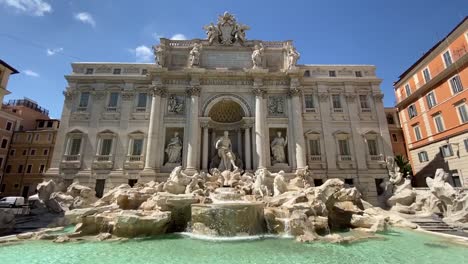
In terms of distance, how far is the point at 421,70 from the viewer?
21.7 m

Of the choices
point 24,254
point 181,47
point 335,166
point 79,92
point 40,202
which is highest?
point 181,47

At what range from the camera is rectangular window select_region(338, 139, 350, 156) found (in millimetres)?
19875

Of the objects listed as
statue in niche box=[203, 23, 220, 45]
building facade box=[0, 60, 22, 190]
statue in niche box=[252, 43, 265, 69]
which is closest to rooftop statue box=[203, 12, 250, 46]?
statue in niche box=[203, 23, 220, 45]

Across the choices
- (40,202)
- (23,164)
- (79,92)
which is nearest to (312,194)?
(40,202)

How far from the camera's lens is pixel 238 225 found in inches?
376

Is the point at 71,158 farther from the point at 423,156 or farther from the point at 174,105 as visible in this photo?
the point at 423,156

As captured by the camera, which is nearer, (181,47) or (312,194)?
(312,194)

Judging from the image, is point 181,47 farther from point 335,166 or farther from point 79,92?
point 335,166

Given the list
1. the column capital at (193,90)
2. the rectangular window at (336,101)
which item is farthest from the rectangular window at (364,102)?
the column capital at (193,90)

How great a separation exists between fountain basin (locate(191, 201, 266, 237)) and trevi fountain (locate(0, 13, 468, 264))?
0.04 metres

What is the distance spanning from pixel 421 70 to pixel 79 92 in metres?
31.7

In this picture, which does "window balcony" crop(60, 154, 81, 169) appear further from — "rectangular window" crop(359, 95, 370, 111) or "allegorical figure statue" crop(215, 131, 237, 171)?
"rectangular window" crop(359, 95, 370, 111)

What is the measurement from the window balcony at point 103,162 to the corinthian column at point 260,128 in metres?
11.9

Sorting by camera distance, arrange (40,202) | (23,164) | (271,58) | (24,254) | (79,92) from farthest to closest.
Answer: (23,164)
(271,58)
(79,92)
(40,202)
(24,254)
